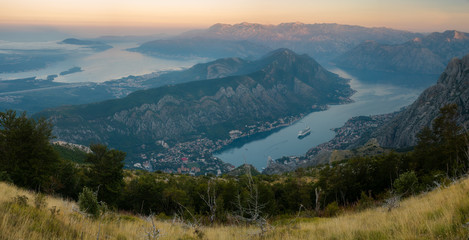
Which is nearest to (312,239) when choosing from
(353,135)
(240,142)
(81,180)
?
(81,180)

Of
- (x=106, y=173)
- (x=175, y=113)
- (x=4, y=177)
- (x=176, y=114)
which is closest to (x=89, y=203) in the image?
(x=4, y=177)

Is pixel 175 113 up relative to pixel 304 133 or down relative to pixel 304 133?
up

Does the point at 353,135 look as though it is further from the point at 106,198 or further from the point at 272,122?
the point at 106,198

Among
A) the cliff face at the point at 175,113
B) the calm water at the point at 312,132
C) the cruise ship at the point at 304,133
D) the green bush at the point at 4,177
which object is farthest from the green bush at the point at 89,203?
the cruise ship at the point at 304,133

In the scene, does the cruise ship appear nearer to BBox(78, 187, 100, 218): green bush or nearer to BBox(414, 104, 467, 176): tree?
BBox(414, 104, 467, 176): tree

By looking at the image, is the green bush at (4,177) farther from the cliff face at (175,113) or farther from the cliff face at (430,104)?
the cliff face at (175,113)

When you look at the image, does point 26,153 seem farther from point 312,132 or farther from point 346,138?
point 312,132
